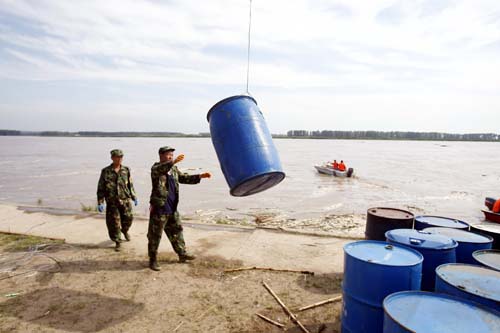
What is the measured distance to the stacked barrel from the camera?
217 centimetres

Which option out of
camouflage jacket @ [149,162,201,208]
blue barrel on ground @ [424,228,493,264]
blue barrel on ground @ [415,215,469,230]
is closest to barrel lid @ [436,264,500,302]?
blue barrel on ground @ [424,228,493,264]

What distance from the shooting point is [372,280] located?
2.92 meters

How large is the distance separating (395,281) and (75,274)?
443cm

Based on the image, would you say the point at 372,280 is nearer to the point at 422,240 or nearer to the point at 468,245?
the point at 422,240

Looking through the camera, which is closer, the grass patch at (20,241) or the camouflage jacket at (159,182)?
the camouflage jacket at (159,182)

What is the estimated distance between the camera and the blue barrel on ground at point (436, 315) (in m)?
2.05

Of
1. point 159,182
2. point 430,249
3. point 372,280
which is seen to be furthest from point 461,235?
point 159,182

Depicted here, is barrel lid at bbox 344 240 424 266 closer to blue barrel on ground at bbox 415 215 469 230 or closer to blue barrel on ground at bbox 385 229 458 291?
blue barrel on ground at bbox 385 229 458 291

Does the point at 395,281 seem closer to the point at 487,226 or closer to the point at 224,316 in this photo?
the point at 224,316

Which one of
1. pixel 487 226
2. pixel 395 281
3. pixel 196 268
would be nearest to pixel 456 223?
pixel 487 226

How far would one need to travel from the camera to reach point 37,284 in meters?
4.61

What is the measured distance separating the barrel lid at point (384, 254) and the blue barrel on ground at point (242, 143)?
1.39 meters

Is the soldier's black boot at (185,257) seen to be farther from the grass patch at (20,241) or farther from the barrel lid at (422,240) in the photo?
the barrel lid at (422,240)

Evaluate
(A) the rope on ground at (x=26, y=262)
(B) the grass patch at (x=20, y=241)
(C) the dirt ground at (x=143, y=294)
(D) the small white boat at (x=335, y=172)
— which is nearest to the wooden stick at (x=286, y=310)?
(C) the dirt ground at (x=143, y=294)
